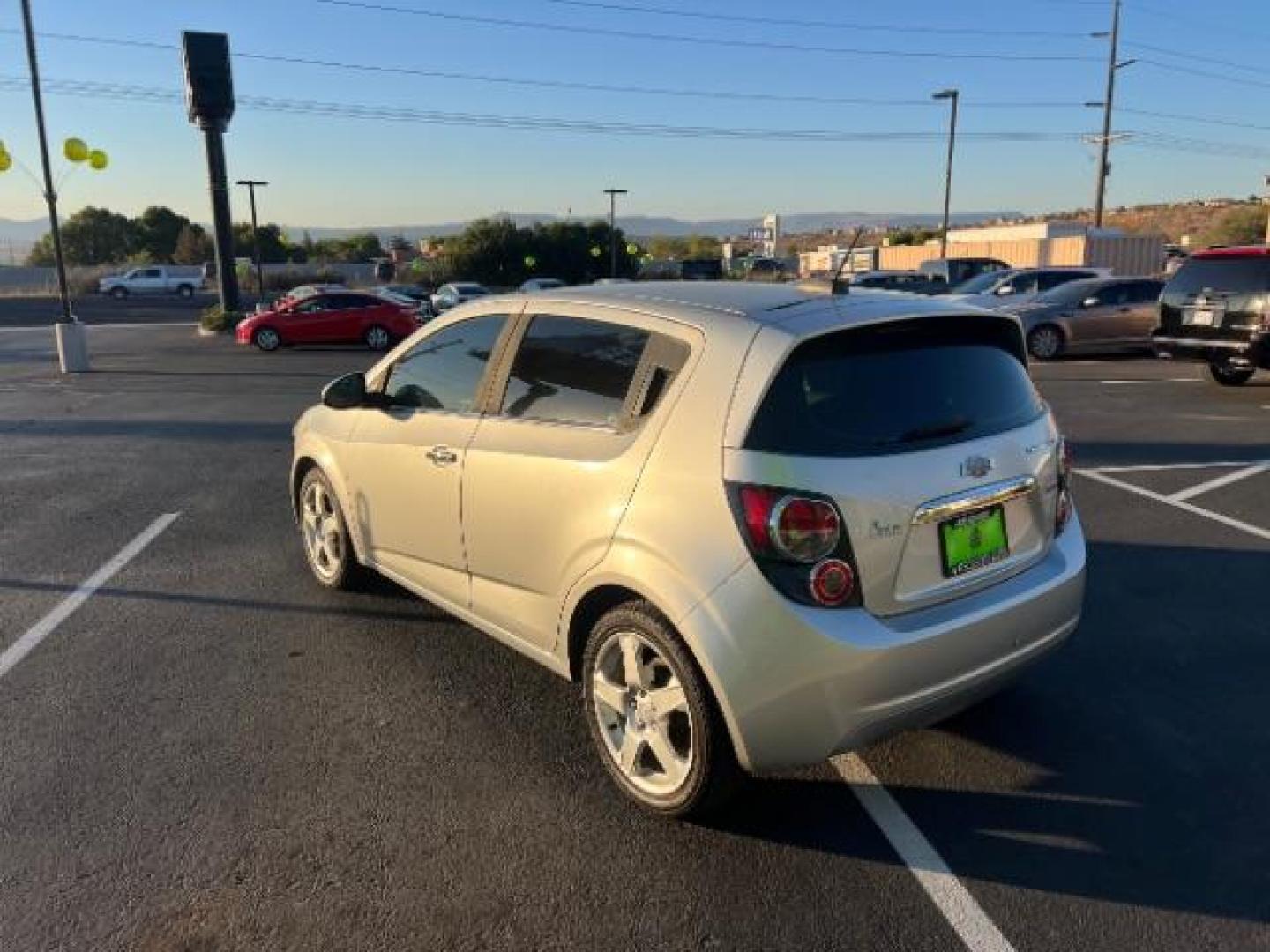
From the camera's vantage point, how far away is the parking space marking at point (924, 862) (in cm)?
255

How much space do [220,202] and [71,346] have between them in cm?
1162

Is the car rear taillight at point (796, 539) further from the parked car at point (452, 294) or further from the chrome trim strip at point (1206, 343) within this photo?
the parked car at point (452, 294)

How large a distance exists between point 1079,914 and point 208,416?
1151cm

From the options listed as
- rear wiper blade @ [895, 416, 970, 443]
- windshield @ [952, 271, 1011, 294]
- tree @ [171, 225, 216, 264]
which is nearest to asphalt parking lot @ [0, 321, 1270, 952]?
rear wiper blade @ [895, 416, 970, 443]

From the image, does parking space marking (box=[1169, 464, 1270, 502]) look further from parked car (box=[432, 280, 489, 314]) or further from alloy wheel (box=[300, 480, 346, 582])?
parked car (box=[432, 280, 489, 314])

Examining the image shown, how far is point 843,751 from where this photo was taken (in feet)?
9.34

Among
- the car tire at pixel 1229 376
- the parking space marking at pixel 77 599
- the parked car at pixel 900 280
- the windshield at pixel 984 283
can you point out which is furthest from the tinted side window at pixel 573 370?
the parked car at pixel 900 280

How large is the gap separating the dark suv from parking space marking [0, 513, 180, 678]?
1210cm

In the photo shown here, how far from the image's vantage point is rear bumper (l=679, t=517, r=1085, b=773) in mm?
2680

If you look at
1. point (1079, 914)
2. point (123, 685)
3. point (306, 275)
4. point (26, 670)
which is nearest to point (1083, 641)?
point (1079, 914)

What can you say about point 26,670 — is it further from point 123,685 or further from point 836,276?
point 836,276

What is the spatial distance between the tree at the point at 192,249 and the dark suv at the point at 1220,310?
80.9 metres

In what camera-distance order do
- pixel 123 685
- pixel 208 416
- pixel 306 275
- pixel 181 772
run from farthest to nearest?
pixel 306 275 < pixel 208 416 < pixel 123 685 < pixel 181 772

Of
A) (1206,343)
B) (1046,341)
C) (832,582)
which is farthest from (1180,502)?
(1046,341)
